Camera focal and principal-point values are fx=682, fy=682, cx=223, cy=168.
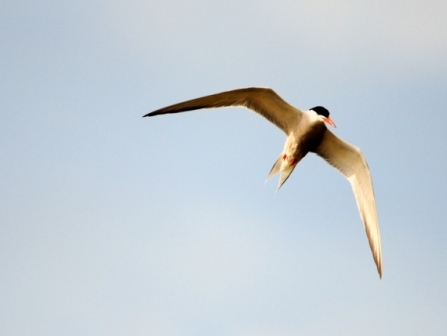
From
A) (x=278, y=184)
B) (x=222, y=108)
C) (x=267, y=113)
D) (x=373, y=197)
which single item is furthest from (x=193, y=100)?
(x=373, y=197)

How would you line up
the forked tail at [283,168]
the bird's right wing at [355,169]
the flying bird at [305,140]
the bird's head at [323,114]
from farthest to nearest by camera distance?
the bird's right wing at [355,169] → the forked tail at [283,168] → the bird's head at [323,114] → the flying bird at [305,140]

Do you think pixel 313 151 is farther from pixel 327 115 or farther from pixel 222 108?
pixel 222 108

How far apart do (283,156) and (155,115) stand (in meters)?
3.07

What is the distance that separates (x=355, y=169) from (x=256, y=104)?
9.70ft

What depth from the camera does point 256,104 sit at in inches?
559

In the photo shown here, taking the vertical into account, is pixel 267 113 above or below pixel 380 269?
above

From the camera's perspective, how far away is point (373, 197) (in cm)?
1513

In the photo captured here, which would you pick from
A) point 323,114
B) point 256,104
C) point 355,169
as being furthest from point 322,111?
point 355,169

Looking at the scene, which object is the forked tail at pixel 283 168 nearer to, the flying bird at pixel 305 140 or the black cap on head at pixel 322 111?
the flying bird at pixel 305 140

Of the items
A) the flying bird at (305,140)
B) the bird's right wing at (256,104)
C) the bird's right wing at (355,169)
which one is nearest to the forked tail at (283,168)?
the flying bird at (305,140)

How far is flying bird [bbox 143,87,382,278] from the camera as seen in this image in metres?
13.8

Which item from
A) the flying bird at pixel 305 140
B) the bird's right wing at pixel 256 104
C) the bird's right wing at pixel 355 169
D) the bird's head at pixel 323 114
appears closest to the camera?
the bird's right wing at pixel 256 104

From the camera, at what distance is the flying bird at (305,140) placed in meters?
13.8

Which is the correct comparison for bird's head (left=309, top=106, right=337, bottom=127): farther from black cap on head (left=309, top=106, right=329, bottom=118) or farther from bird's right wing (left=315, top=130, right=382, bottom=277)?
bird's right wing (left=315, top=130, right=382, bottom=277)
